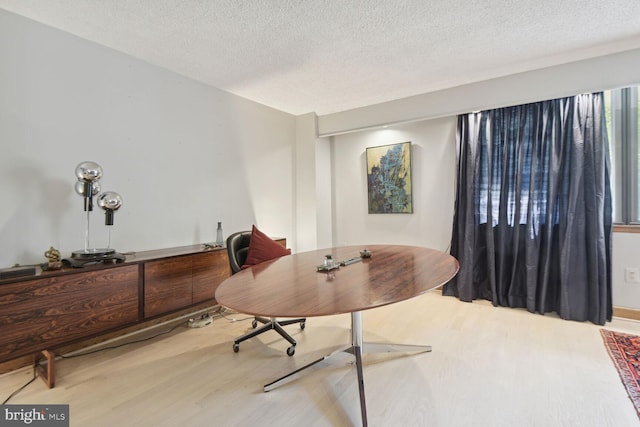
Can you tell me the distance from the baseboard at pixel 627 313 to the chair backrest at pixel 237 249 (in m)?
3.47

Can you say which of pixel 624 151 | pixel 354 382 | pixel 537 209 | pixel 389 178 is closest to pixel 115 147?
pixel 354 382

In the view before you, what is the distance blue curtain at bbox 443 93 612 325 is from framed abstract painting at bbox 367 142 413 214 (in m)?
0.72

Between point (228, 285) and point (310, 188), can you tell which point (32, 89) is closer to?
point (228, 285)

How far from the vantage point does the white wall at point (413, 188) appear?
381cm

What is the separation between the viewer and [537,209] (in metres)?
3.05

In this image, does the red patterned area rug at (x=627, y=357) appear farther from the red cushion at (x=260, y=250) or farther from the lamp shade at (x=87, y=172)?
the lamp shade at (x=87, y=172)

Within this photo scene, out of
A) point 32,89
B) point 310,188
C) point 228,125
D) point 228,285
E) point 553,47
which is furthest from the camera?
point 310,188

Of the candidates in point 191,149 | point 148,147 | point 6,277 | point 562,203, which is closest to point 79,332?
point 6,277

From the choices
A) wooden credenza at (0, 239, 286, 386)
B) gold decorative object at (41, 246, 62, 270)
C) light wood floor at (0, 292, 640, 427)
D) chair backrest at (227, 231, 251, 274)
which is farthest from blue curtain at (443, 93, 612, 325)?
gold decorative object at (41, 246, 62, 270)

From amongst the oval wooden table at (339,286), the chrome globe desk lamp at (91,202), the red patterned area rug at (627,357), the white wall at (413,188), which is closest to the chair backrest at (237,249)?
the oval wooden table at (339,286)

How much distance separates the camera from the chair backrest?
2385 mm

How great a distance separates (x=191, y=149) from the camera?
10.4 feet

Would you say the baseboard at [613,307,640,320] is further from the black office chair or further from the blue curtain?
the black office chair

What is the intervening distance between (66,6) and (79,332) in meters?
2.21
